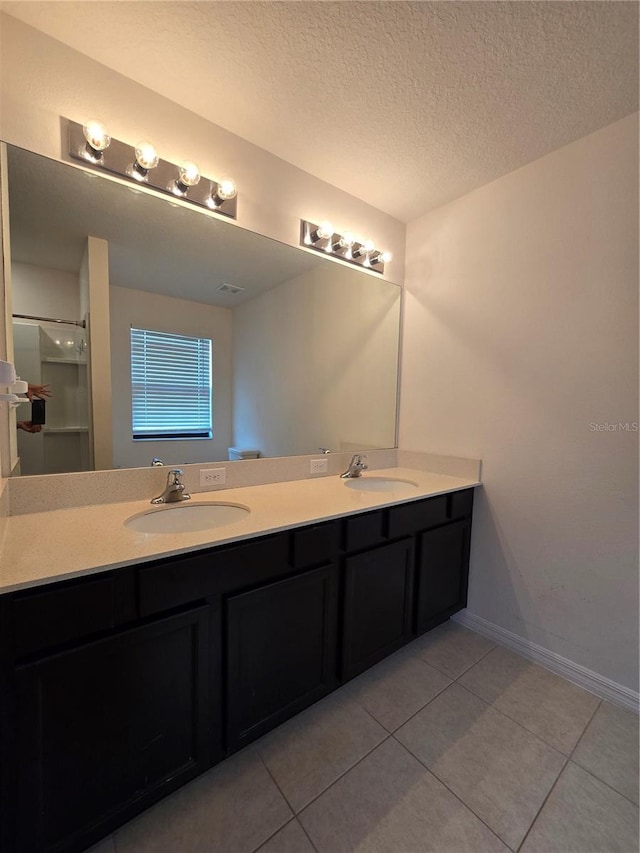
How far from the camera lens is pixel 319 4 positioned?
1.06m

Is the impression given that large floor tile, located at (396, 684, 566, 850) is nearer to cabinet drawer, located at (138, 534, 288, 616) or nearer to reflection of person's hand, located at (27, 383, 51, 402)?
cabinet drawer, located at (138, 534, 288, 616)

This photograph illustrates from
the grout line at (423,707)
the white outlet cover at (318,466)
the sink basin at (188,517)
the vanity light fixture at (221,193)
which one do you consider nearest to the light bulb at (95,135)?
the vanity light fixture at (221,193)

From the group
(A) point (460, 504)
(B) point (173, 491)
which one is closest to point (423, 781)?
(A) point (460, 504)

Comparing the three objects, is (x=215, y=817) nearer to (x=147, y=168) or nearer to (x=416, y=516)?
(x=416, y=516)

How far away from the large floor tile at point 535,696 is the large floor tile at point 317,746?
1.83 ft

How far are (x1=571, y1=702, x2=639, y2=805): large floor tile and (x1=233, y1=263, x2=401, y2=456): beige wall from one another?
157 centimetres

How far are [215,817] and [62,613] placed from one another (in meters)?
0.80

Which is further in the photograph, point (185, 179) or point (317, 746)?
point (185, 179)

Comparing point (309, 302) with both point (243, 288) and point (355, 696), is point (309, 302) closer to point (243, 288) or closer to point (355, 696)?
point (243, 288)

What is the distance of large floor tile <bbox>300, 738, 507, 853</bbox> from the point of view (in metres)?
0.98

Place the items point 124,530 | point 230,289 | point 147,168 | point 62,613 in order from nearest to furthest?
point 62,613
point 124,530
point 147,168
point 230,289

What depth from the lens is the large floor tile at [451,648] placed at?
5.54 feet

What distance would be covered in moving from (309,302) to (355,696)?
194 cm

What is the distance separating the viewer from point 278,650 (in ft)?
3.91
